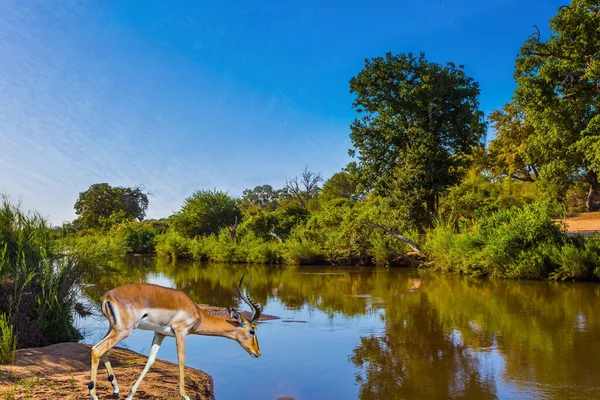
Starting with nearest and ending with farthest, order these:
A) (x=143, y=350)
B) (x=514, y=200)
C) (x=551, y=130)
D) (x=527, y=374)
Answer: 1. (x=527, y=374)
2. (x=143, y=350)
3. (x=551, y=130)
4. (x=514, y=200)

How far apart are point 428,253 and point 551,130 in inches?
307

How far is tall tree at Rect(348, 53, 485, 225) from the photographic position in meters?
25.6

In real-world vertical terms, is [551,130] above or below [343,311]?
above

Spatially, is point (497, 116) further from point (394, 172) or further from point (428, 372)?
point (428, 372)

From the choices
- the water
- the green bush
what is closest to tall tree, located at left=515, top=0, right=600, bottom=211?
the green bush

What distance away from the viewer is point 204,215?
44.2 metres

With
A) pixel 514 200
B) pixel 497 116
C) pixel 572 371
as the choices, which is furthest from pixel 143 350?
pixel 497 116

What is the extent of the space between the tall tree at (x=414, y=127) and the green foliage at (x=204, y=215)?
2049 centimetres

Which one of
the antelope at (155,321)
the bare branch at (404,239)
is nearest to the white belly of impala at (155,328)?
the antelope at (155,321)

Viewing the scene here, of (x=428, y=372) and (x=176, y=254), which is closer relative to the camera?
(x=428, y=372)

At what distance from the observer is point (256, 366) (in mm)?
7598

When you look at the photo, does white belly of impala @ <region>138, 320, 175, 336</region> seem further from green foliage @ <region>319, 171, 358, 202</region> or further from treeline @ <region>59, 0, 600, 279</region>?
green foliage @ <region>319, 171, 358, 202</region>

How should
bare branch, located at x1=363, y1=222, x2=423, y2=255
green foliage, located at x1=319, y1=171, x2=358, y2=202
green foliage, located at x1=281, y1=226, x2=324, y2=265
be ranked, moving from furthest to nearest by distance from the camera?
1. green foliage, located at x1=319, y1=171, x2=358, y2=202
2. green foliage, located at x1=281, y1=226, x2=324, y2=265
3. bare branch, located at x1=363, y1=222, x2=423, y2=255

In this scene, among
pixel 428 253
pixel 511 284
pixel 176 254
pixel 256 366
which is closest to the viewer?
pixel 256 366
